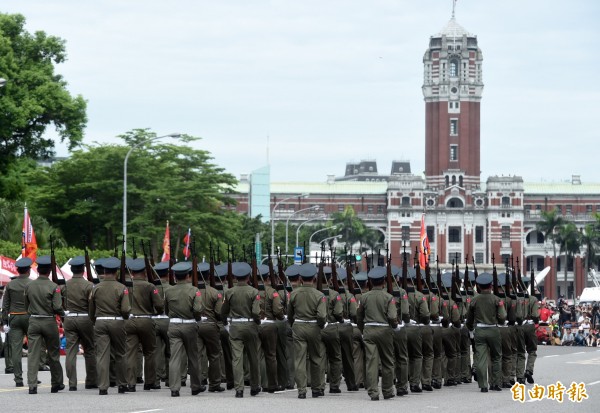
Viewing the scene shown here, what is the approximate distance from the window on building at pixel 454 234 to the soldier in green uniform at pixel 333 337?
122 meters

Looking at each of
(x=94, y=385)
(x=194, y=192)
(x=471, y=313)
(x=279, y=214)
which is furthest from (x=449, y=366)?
(x=279, y=214)

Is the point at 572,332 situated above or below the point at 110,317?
below

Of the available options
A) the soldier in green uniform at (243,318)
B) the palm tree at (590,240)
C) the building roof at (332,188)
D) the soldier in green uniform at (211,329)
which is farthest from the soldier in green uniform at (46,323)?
the building roof at (332,188)

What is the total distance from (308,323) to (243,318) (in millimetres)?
878

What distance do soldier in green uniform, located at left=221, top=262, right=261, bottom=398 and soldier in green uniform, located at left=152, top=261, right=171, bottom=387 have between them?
91 cm

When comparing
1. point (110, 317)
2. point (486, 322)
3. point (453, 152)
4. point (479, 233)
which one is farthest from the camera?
point (479, 233)

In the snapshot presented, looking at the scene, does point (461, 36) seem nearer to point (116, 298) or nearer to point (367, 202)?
point (367, 202)

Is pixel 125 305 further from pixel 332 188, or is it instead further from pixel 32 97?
pixel 332 188

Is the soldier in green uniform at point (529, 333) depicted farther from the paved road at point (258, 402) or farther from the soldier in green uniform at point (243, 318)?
the soldier in green uniform at point (243, 318)

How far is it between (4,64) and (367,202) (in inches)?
4019

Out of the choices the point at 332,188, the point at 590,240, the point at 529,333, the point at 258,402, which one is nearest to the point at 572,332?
the point at 529,333

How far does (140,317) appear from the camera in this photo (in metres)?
17.7

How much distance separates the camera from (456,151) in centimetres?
13825

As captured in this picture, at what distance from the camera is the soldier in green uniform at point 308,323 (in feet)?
57.5
